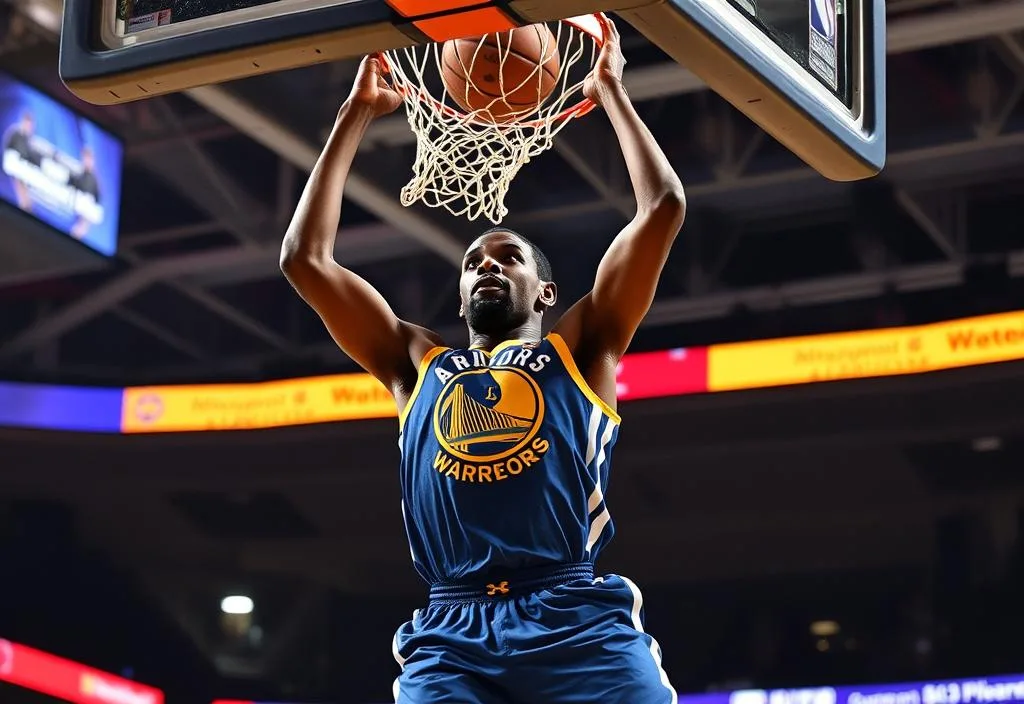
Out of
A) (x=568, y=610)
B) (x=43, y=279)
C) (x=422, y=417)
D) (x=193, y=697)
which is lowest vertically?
(x=568, y=610)

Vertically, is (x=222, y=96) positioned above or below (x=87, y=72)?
above

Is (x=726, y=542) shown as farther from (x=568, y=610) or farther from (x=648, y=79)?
(x=568, y=610)

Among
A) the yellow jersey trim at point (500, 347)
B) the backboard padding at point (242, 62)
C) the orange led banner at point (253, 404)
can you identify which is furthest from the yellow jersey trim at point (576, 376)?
the orange led banner at point (253, 404)

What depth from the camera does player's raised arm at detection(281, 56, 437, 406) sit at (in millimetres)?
3473

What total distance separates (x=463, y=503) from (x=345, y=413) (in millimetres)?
7994

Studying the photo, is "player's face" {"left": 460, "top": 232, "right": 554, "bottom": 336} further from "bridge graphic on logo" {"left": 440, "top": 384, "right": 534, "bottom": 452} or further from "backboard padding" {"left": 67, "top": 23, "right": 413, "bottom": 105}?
"backboard padding" {"left": 67, "top": 23, "right": 413, "bottom": 105}

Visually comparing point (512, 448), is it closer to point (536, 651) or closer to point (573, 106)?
point (536, 651)

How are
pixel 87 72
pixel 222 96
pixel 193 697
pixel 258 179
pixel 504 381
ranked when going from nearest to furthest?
pixel 87 72 → pixel 504 381 → pixel 222 96 → pixel 258 179 → pixel 193 697

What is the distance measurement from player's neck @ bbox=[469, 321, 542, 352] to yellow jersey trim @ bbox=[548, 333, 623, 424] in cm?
17

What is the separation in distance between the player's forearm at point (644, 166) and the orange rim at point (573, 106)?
25 cm

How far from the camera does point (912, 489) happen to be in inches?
435

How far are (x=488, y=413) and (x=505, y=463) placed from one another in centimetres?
12

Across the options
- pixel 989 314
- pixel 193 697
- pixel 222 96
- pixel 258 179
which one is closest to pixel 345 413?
pixel 258 179

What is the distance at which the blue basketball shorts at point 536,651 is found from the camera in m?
2.98
